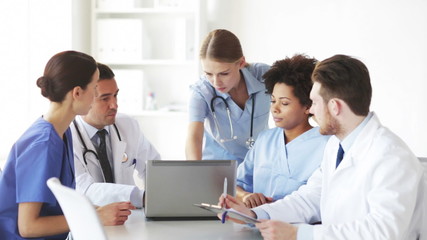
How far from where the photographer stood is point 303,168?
2348mm

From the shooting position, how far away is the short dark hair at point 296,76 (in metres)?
2.37

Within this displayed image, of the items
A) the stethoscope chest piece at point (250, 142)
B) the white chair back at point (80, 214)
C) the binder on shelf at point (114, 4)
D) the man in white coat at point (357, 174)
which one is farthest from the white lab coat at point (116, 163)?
the binder on shelf at point (114, 4)

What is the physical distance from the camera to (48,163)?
6.37ft

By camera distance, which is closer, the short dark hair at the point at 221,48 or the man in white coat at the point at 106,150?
the man in white coat at the point at 106,150

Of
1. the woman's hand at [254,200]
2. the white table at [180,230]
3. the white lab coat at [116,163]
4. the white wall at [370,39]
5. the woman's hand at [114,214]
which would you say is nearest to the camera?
the white table at [180,230]

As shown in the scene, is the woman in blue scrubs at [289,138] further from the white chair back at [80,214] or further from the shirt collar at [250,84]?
the white chair back at [80,214]

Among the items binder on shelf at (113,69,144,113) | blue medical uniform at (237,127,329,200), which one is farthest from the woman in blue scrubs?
binder on shelf at (113,69,144,113)

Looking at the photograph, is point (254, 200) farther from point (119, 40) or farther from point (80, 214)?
point (119, 40)

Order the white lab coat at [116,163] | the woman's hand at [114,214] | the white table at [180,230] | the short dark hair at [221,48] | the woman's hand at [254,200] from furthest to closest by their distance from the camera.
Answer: the short dark hair at [221,48]
the white lab coat at [116,163]
the woman's hand at [254,200]
the woman's hand at [114,214]
the white table at [180,230]

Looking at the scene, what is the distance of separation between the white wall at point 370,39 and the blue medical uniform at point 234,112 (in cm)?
156

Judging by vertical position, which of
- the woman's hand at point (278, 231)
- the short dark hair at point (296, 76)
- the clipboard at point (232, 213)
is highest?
the short dark hair at point (296, 76)

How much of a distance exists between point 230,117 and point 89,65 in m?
0.98

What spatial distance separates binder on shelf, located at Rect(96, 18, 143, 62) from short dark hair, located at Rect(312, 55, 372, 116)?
285 centimetres

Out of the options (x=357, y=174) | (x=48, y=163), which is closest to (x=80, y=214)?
(x=48, y=163)
